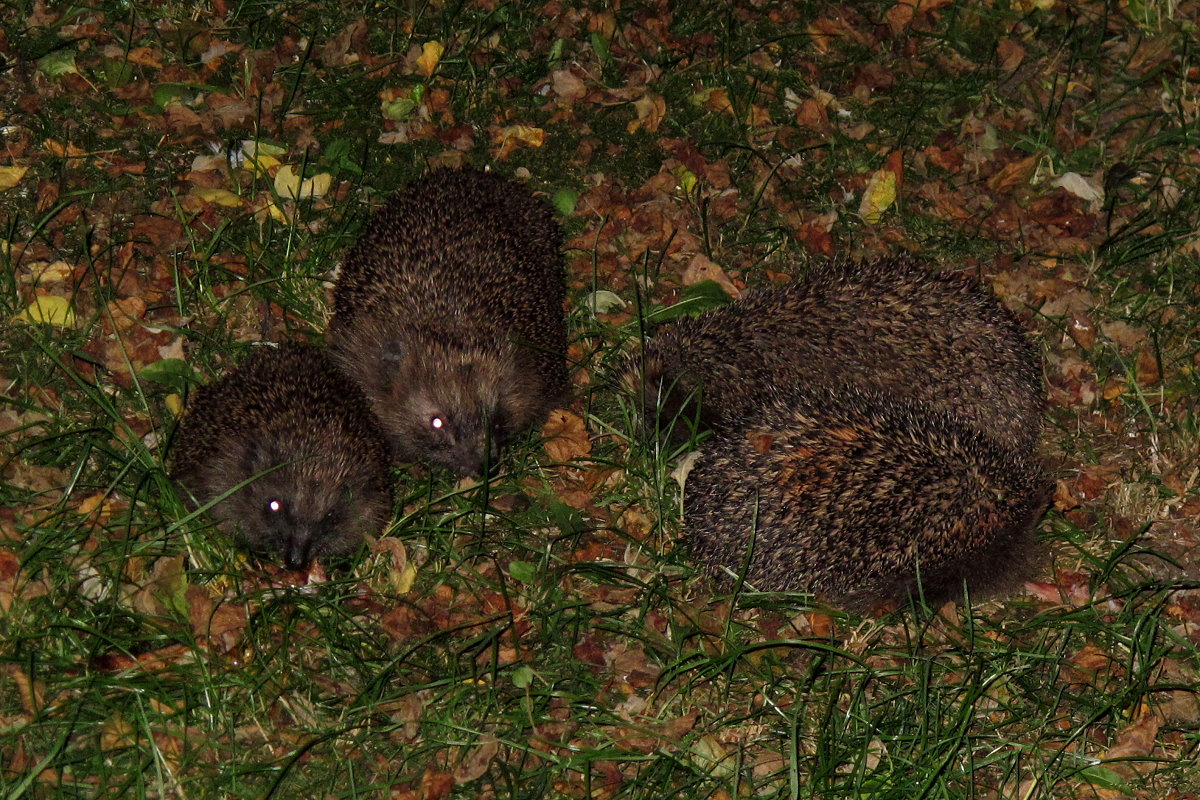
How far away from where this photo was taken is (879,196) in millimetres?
7734

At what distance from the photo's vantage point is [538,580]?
5.74 meters

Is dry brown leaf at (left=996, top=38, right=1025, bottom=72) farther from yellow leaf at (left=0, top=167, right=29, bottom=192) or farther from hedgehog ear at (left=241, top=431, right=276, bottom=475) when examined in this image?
yellow leaf at (left=0, top=167, right=29, bottom=192)

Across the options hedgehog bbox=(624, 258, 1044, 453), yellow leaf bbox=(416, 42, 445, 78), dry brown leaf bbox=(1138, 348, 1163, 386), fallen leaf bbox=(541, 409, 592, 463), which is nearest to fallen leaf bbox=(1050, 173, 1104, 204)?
dry brown leaf bbox=(1138, 348, 1163, 386)

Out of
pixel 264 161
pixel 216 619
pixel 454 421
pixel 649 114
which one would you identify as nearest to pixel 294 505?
pixel 216 619

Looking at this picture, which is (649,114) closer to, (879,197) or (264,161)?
(879,197)

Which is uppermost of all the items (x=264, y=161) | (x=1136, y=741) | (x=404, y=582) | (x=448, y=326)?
(x=264, y=161)

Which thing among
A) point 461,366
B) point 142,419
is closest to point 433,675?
point 461,366

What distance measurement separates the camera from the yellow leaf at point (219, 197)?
23.4ft

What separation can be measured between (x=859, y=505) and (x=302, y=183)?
3.85 metres

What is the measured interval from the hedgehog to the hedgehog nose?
1.84m

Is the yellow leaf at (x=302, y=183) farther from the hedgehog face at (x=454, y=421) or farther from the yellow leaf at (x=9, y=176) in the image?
the hedgehog face at (x=454, y=421)

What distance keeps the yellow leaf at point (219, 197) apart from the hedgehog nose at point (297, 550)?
2.44 meters

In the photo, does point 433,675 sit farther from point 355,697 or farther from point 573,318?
point 573,318

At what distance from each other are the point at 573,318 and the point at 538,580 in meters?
1.93
